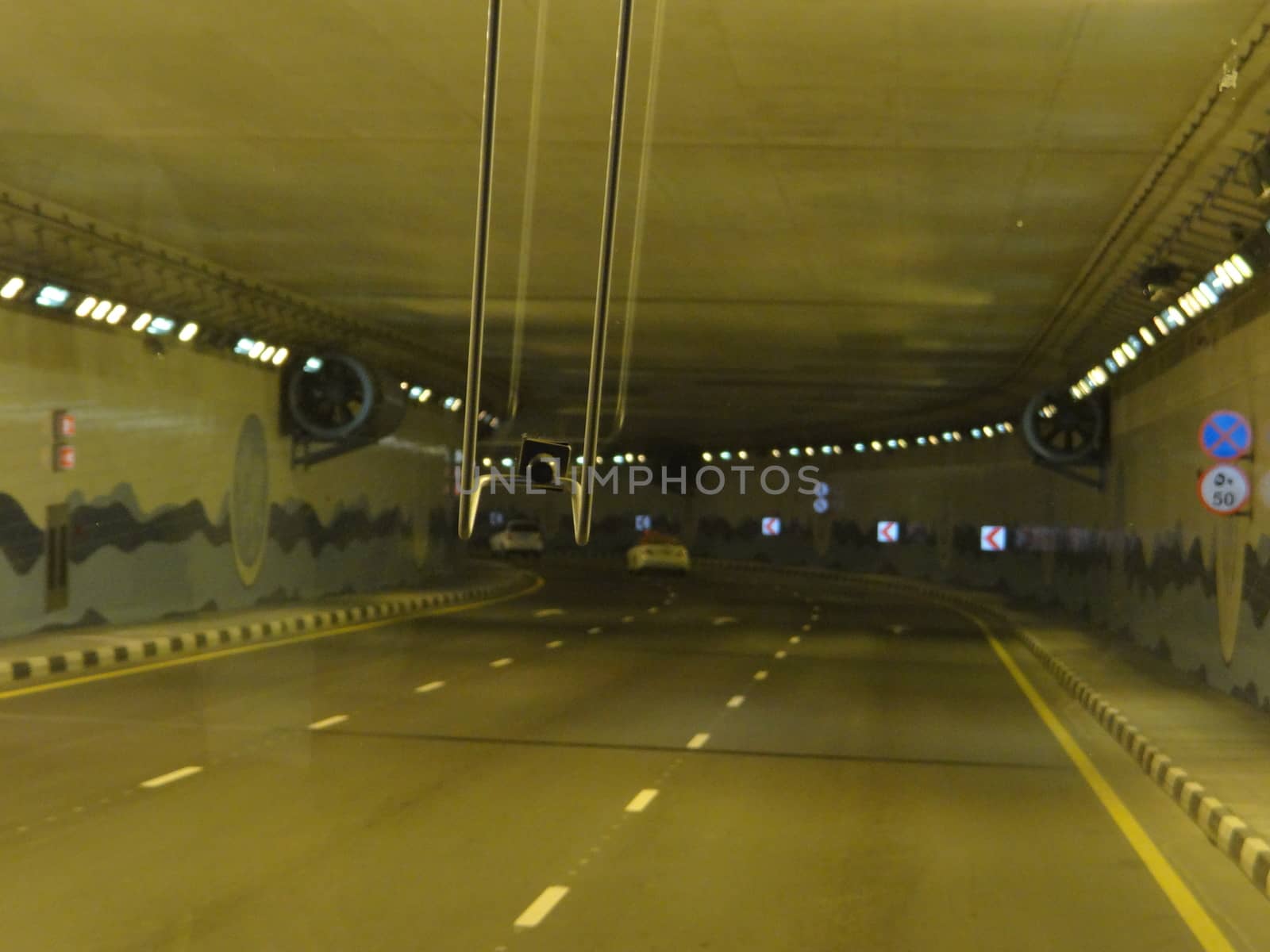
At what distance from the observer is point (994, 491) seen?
49156 mm

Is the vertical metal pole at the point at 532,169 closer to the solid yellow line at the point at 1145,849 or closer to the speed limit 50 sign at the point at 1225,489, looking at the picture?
the solid yellow line at the point at 1145,849

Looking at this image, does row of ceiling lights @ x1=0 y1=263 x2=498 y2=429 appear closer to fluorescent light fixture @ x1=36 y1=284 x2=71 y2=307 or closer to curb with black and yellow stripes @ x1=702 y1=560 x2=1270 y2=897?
fluorescent light fixture @ x1=36 y1=284 x2=71 y2=307

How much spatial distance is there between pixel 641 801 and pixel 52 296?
13.8 m

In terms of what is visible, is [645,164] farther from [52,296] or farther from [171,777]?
[52,296]

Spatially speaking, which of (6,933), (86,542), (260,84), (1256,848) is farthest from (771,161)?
(86,542)

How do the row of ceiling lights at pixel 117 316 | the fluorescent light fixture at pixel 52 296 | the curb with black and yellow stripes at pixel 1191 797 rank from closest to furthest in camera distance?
the curb with black and yellow stripes at pixel 1191 797, the row of ceiling lights at pixel 117 316, the fluorescent light fixture at pixel 52 296

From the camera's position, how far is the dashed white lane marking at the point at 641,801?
37.3 ft

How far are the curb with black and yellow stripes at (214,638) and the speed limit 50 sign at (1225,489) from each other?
1310 cm

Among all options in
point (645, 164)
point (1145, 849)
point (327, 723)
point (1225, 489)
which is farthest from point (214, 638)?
point (1145, 849)

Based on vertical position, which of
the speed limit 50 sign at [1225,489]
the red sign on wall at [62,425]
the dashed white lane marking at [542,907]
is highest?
the red sign on wall at [62,425]

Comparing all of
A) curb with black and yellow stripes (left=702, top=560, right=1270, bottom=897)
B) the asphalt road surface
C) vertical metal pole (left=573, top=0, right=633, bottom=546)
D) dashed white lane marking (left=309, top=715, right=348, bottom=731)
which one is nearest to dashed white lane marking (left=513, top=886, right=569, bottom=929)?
the asphalt road surface

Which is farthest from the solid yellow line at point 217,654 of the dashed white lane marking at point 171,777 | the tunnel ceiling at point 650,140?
the dashed white lane marking at point 171,777

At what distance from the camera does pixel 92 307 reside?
23.7 m

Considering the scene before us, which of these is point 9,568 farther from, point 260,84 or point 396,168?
point 260,84
